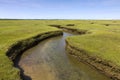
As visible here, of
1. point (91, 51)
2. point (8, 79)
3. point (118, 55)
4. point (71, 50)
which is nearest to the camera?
point (8, 79)

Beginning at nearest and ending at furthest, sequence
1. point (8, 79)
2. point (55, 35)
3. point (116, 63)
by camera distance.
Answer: point (8, 79) → point (116, 63) → point (55, 35)

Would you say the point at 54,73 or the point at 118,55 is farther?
the point at 118,55

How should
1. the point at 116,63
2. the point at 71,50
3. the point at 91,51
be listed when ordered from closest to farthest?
the point at 116,63, the point at 91,51, the point at 71,50

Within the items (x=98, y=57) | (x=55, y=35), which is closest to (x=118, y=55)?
(x=98, y=57)

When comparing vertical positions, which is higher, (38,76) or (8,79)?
(8,79)

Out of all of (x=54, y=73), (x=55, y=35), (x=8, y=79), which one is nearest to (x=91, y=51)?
(x=54, y=73)

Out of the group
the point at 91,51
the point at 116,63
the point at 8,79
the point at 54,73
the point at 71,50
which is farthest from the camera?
the point at 71,50

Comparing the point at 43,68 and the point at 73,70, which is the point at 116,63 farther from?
the point at 43,68

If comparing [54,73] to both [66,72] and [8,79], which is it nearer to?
[66,72]

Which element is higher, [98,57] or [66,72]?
[98,57]
